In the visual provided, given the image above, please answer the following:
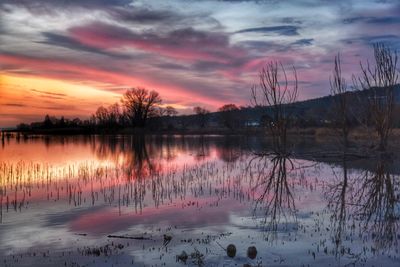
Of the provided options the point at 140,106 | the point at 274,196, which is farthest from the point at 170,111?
the point at 274,196

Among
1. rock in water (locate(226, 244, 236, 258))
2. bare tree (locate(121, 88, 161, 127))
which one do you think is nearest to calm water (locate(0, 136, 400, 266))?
rock in water (locate(226, 244, 236, 258))

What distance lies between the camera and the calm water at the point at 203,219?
8.75m

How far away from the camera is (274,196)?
52.5 feet

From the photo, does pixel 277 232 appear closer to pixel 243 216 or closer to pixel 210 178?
pixel 243 216

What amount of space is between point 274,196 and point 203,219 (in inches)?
174

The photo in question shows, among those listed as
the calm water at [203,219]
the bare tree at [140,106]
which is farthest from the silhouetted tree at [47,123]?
the calm water at [203,219]

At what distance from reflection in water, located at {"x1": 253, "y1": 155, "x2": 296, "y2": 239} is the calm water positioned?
42 millimetres

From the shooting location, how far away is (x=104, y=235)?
10867 millimetres

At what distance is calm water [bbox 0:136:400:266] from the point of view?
8750 mm

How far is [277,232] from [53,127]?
157534 millimetres

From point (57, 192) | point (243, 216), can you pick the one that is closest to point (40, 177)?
point (57, 192)

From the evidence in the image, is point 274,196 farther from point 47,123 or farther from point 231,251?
point 47,123

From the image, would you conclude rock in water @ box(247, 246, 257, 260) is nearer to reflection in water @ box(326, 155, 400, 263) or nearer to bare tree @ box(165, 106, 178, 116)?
reflection in water @ box(326, 155, 400, 263)

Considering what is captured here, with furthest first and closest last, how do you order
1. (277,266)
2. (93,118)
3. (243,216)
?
(93,118), (243,216), (277,266)
